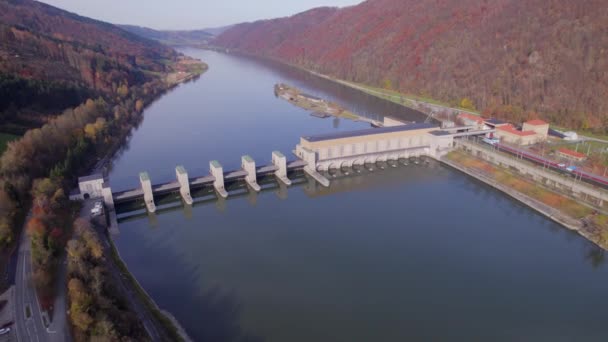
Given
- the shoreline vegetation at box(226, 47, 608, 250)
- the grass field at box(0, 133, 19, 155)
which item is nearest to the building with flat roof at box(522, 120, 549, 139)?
the shoreline vegetation at box(226, 47, 608, 250)

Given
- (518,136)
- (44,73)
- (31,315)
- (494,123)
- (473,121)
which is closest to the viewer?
(31,315)

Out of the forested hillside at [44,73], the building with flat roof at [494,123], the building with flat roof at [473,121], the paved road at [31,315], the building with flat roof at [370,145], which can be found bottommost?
the paved road at [31,315]

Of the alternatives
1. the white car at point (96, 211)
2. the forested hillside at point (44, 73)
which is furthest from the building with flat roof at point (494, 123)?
the forested hillside at point (44, 73)

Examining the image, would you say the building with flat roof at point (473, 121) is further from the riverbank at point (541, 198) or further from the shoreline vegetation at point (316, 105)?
the shoreline vegetation at point (316, 105)

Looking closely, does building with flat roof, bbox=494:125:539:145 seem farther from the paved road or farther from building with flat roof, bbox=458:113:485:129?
the paved road

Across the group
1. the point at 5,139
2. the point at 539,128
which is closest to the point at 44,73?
the point at 5,139

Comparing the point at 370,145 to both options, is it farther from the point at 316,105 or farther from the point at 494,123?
the point at 316,105
